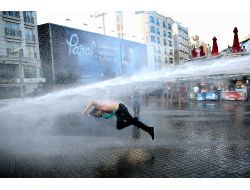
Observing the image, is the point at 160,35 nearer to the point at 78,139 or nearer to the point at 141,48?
the point at 141,48

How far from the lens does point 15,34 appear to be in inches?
1385

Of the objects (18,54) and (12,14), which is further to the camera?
(12,14)

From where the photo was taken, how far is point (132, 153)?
22.9 feet

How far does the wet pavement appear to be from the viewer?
562 centimetres

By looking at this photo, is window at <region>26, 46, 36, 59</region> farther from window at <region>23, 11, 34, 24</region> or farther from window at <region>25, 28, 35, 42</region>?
window at <region>23, 11, 34, 24</region>

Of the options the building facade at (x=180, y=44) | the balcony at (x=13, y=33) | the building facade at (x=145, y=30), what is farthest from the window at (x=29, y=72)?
the building facade at (x=180, y=44)

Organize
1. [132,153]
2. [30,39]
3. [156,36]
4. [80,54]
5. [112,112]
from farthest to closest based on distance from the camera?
[156,36] < [80,54] < [30,39] < [112,112] < [132,153]

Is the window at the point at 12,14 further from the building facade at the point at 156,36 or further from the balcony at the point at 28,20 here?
the building facade at the point at 156,36

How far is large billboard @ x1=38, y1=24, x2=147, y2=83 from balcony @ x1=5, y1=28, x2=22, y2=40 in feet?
10.8

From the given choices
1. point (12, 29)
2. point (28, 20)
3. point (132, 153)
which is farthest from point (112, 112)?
point (28, 20)

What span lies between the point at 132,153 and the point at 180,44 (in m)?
75.0

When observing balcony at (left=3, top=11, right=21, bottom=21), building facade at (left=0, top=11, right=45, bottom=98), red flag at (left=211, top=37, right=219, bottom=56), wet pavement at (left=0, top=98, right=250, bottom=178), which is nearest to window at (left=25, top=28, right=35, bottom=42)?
building facade at (left=0, top=11, right=45, bottom=98)

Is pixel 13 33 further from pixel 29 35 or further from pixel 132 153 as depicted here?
pixel 132 153
